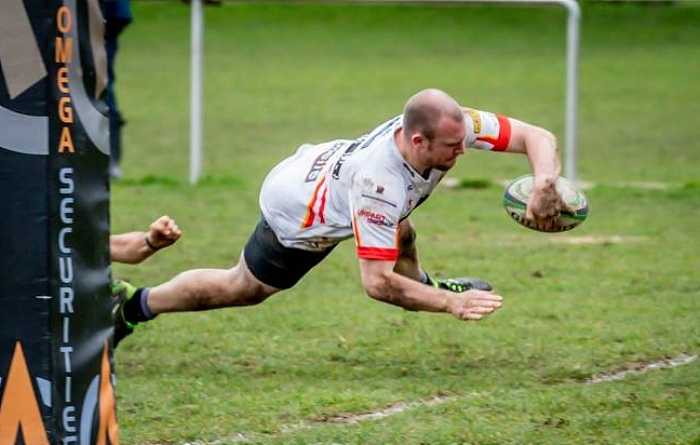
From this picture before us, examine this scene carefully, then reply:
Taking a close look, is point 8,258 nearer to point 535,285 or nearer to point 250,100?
point 535,285

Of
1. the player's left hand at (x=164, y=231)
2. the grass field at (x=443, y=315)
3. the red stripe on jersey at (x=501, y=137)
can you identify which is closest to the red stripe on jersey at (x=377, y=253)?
the grass field at (x=443, y=315)

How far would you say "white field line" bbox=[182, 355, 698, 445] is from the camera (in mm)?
6082

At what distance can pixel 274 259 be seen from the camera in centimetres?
707

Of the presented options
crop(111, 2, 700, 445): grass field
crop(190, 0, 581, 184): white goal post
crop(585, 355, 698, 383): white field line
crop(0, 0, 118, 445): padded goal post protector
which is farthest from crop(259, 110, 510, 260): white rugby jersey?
crop(190, 0, 581, 184): white goal post

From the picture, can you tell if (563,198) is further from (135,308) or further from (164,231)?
(135,308)

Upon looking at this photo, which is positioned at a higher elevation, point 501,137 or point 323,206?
point 501,137

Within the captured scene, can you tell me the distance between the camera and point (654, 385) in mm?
6824

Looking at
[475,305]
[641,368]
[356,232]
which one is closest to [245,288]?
[356,232]

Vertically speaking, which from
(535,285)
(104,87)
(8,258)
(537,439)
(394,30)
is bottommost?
(394,30)

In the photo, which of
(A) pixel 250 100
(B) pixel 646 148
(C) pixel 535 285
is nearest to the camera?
(C) pixel 535 285

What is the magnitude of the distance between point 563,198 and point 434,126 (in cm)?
87

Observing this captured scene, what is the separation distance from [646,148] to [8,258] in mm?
13828

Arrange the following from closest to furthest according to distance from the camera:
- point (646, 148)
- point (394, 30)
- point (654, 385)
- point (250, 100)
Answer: point (654, 385) → point (646, 148) → point (250, 100) → point (394, 30)

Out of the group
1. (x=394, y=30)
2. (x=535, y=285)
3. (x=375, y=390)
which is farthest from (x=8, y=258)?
(x=394, y=30)
